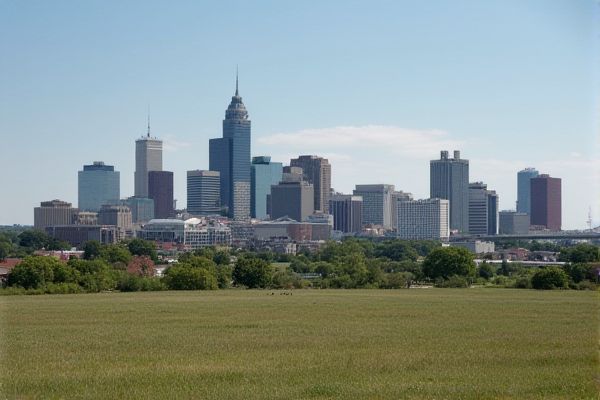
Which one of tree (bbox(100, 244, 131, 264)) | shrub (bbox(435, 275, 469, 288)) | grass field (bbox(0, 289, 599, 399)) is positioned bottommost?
shrub (bbox(435, 275, 469, 288))

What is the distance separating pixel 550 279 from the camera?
105500mm

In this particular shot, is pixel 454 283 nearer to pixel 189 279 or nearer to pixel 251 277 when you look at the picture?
pixel 251 277

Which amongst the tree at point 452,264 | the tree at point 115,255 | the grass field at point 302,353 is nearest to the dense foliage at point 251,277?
the tree at point 452,264

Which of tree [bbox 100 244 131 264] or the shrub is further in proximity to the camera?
tree [bbox 100 244 131 264]

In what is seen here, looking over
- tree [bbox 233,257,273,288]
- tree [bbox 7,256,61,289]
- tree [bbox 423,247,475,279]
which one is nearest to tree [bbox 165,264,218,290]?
tree [bbox 233,257,273,288]

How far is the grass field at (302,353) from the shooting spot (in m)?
29.8

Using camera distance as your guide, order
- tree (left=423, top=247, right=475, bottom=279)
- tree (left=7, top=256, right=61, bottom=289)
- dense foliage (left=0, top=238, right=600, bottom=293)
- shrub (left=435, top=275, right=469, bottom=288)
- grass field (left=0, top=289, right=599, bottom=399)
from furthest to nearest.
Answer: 1. tree (left=423, top=247, right=475, bottom=279)
2. shrub (left=435, top=275, right=469, bottom=288)
3. dense foliage (left=0, top=238, right=600, bottom=293)
4. tree (left=7, top=256, right=61, bottom=289)
5. grass field (left=0, top=289, right=599, bottom=399)

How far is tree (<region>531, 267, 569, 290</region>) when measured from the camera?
105 meters

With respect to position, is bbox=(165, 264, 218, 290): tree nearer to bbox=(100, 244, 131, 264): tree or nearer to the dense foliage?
the dense foliage

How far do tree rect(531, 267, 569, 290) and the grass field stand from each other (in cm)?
4209

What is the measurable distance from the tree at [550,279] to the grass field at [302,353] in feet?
138

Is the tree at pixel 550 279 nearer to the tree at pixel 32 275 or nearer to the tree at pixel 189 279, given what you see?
the tree at pixel 189 279

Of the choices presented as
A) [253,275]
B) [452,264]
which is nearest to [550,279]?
[452,264]

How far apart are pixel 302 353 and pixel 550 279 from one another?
71.5 meters
